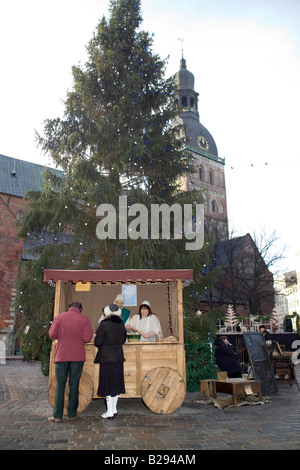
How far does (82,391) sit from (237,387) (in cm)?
310

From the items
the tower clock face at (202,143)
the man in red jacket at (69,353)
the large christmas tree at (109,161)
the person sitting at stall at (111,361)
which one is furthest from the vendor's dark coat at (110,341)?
the tower clock face at (202,143)

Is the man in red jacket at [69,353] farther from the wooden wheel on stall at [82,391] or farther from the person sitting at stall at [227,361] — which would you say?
the person sitting at stall at [227,361]

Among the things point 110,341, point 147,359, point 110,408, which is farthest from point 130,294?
point 110,408

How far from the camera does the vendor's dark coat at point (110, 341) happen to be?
6.55 metres

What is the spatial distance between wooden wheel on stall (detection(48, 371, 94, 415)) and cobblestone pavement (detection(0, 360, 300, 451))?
25 cm

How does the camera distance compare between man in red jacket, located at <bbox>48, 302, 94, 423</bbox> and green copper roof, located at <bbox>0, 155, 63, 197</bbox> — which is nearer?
man in red jacket, located at <bbox>48, 302, 94, 423</bbox>

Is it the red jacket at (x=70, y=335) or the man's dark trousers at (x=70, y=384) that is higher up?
the red jacket at (x=70, y=335)

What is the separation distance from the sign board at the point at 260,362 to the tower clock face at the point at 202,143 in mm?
52663

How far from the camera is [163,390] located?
22.0 ft

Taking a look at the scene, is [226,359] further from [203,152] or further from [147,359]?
[203,152]

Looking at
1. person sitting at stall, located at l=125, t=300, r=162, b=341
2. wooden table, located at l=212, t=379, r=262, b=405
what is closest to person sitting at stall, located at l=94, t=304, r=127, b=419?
person sitting at stall, located at l=125, t=300, r=162, b=341

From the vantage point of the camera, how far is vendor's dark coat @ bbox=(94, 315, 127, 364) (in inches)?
258

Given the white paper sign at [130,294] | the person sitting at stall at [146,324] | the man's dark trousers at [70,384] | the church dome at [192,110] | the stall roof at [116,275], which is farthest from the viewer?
the church dome at [192,110]

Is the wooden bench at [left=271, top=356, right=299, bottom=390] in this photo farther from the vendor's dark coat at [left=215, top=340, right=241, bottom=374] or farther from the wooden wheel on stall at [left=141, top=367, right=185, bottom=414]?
the wooden wheel on stall at [left=141, top=367, right=185, bottom=414]
